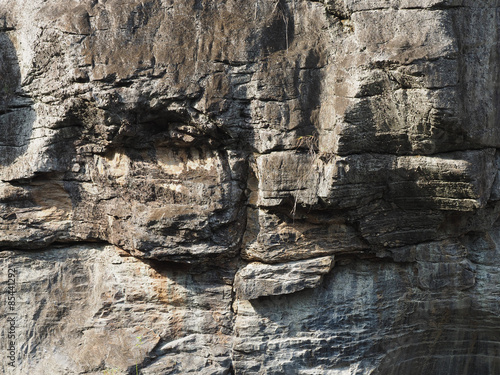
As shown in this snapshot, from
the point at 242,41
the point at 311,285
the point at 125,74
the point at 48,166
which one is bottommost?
the point at 311,285

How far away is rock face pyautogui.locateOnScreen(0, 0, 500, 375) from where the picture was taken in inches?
205

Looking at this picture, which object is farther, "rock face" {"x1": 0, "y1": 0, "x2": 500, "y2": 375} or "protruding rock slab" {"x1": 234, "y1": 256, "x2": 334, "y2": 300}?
"protruding rock slab" {"x1": 234, "y1": 256, "x2": 334, "y2": 300}

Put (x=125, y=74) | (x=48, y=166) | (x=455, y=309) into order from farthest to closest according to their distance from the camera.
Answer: (x=455, y=309)
(x=48, y=166)
(x=125, y=74)

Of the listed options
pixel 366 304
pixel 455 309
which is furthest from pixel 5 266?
pixel 455 309

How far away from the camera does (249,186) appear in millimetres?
5691

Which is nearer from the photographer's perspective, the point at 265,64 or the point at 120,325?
the point at 265,64

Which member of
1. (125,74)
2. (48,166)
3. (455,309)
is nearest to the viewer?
(125,74)

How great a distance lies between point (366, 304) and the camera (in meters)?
5.86

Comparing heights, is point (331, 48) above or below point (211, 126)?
above

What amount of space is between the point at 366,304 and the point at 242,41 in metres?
3.05

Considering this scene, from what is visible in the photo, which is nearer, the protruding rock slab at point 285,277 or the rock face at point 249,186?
the rock face at point 249,186

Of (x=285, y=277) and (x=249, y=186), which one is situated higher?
(x=249, y=186)

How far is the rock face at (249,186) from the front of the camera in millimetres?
5207

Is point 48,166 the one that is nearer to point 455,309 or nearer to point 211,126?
point 211,126
